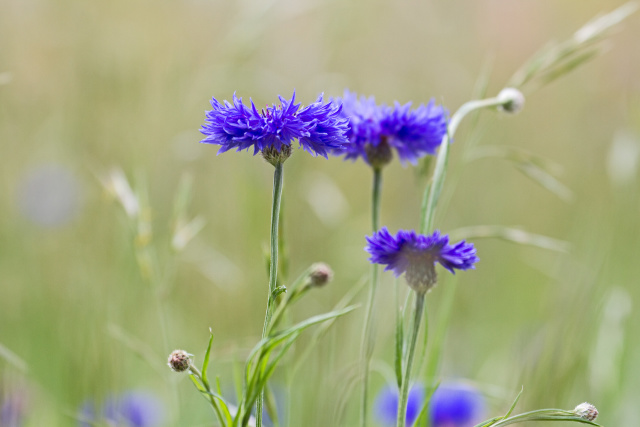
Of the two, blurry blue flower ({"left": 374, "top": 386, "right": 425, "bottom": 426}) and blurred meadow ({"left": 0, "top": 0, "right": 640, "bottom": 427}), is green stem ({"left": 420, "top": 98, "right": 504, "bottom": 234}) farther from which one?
blurry blue flower ({"left": 374, "top": 386, "right": 425, "bottom": 426})

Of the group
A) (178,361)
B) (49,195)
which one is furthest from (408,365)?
(49,195)

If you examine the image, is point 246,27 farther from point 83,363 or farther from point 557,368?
point 557,368

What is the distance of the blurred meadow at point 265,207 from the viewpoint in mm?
976

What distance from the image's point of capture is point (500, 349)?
169 cm

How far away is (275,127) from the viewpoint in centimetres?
51

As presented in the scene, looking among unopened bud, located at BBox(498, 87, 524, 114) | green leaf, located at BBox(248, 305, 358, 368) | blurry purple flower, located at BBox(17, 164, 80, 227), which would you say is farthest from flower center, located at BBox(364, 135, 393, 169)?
blurry purple flower, located at BBox(17, 164, 80, 227)

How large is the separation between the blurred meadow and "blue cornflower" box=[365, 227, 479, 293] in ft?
0.62

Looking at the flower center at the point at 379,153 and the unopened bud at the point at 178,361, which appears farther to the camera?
A: the flower center at the point at 379,153

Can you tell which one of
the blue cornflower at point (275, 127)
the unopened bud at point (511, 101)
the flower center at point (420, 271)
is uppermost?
the unopened bud at point (511, 101)

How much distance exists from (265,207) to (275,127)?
0.83m

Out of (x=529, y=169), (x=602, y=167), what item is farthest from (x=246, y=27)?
(x=602, y=167)

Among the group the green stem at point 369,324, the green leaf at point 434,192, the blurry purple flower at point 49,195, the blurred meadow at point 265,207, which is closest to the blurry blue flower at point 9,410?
the blurred meadow at point 265,207

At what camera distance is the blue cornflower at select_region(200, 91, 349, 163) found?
51 cm

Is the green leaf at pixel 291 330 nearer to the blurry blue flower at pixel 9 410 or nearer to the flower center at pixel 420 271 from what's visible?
the flower center at pixel 420 271
